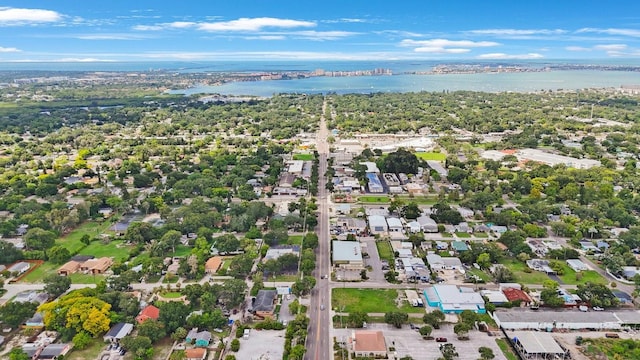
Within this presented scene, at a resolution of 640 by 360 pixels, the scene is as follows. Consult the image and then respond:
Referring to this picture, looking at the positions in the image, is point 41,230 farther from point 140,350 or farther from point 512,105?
point 512,105

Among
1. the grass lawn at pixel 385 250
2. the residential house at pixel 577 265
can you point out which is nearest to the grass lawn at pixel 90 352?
the grass lawn at pixel 385 250

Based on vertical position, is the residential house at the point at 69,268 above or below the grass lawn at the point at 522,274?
above

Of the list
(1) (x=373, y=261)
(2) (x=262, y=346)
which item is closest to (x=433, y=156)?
(1) (x=373, y=261)

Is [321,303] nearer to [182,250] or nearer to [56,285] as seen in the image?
[182,250]

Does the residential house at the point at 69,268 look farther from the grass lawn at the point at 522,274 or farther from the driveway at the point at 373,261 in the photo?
the grass lawn at the point at 522,274

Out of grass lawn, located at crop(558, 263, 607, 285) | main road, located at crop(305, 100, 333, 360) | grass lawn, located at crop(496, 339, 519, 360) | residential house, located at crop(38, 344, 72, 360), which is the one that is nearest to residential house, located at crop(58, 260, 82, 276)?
residential house, located at crop(38, 344, 72, 360)

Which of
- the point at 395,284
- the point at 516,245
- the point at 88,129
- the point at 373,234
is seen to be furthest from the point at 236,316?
the point at 88,129

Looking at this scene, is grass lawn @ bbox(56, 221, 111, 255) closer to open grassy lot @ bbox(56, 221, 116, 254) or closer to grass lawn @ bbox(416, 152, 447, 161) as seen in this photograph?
open grassy lot @ bbox(56, 221, 116, 254)
